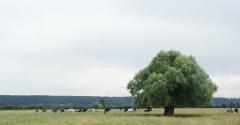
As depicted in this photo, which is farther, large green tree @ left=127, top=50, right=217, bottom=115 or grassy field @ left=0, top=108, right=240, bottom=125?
large green tree @ left=127, top=50, right=217, bottom=115

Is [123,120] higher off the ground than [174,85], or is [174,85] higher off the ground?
[174,85]

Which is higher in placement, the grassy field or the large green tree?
the large green tree

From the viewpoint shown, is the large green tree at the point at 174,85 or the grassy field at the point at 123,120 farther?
the large green tree at the point at 174,85

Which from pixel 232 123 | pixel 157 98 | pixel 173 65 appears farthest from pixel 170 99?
pixel 232 123

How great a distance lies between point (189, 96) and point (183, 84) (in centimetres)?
204

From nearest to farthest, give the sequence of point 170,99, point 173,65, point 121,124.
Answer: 1. point 121,124
2. point 170,99
3. point 173,65

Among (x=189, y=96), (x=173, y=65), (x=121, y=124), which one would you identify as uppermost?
(x=173, y=65)

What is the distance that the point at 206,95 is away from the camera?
6059 centimetres

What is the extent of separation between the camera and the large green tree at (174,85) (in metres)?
59.4

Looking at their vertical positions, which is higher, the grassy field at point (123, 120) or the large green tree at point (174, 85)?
the large green tree at point (174, 85)

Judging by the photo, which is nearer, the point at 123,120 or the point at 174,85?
the point at 123,120

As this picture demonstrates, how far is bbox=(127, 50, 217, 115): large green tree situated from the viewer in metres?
59.4

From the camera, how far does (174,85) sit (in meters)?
60.1

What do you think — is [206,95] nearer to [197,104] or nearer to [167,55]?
[197,104]
